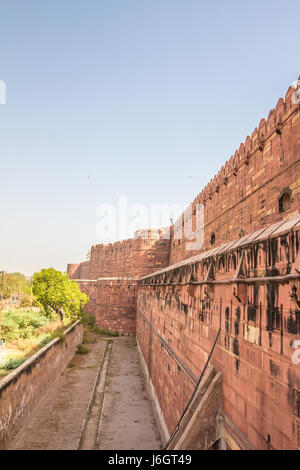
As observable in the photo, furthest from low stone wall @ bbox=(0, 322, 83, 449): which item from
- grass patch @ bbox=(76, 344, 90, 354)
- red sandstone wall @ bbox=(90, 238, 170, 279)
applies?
red sandstone wall @ bbox=(90, 238, 170, 279)

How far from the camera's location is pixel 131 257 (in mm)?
30031

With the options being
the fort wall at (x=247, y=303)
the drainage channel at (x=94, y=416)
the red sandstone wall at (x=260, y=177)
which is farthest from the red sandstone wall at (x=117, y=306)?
the red sandstone wall at (x=260, y=177)

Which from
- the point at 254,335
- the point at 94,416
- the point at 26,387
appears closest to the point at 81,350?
the point at 94,416

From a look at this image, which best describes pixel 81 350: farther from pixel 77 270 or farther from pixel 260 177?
pixel 77 270

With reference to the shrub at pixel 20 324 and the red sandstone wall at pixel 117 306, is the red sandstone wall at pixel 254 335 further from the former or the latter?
Answer: the red sandstone wall at pixel 117 306

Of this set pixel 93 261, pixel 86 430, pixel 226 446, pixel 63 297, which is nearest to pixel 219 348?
pixel 226 446

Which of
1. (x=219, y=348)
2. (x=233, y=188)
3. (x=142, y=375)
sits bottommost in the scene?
(x=142, y=375)

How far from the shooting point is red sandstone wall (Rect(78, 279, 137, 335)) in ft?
79.6

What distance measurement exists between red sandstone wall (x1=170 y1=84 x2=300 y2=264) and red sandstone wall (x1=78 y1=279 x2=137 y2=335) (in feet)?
42.1

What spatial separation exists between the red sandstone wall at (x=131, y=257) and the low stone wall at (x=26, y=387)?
1374 centimetres

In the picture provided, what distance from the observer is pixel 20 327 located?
18.1 m

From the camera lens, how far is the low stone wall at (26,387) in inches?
304

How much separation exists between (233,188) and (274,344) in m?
8.66
